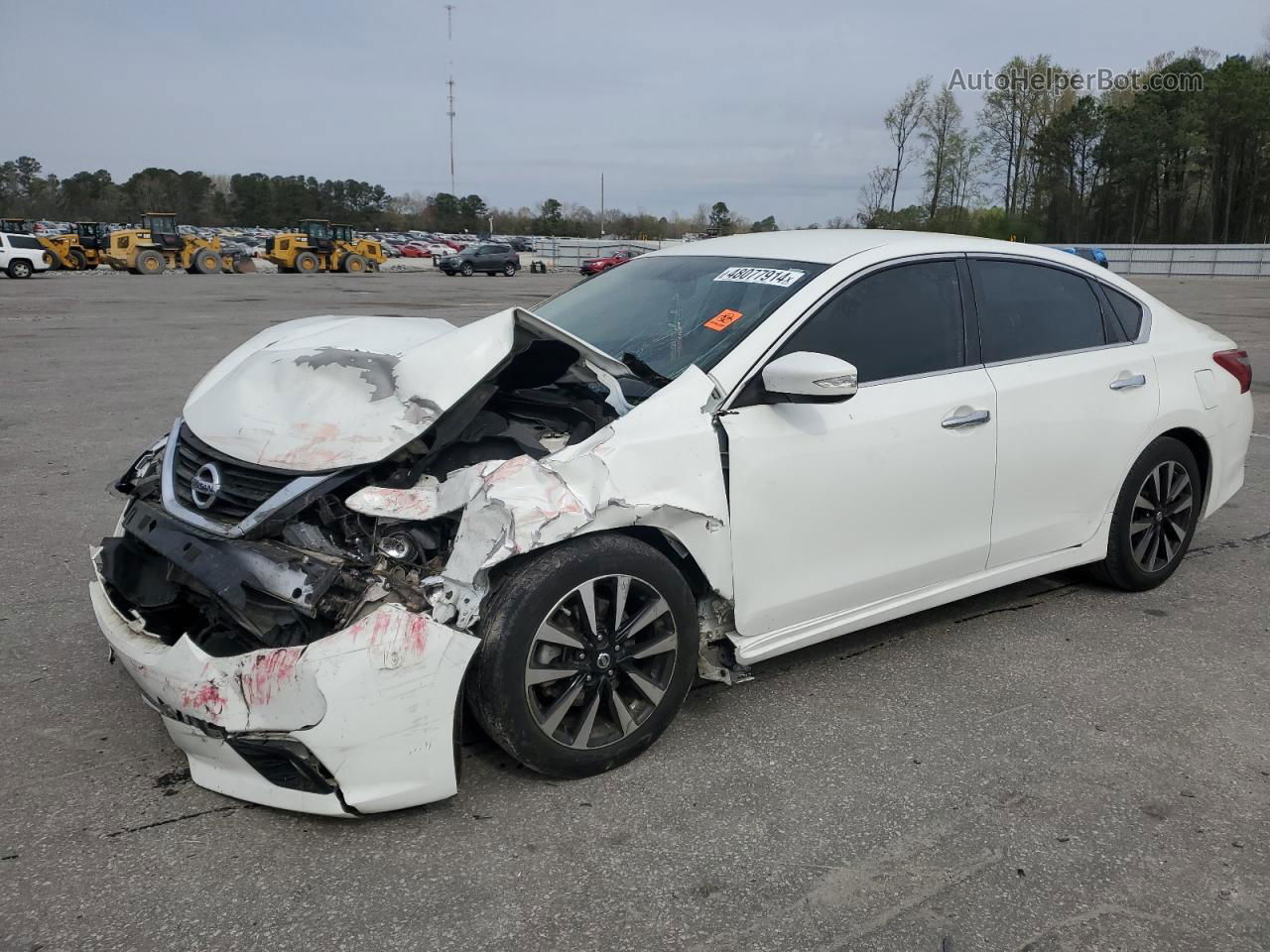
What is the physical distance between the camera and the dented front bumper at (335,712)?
2471 millimetres

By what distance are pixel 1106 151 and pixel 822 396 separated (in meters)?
67.5

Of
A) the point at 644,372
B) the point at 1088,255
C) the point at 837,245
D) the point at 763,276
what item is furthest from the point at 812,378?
the point at 1088,255

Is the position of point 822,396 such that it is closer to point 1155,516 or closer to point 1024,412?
point 1024,412

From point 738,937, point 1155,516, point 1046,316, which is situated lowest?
point 738,937

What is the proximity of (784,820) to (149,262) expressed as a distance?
1558 inches

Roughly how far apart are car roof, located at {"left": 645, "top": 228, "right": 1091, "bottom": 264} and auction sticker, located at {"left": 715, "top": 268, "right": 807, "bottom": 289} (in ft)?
0.38

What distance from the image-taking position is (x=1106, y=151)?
2392 inches

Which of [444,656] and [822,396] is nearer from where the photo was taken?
[444,656]

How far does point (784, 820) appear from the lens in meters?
2.76

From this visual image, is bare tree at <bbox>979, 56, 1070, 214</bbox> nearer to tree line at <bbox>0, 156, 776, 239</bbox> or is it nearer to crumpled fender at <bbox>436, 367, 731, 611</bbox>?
tree line at <bbox>0, 156, 776, 239</bbox>

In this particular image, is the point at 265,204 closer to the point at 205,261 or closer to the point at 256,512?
the point at 205,261

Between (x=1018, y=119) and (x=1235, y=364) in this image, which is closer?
(x=1235, y=364)

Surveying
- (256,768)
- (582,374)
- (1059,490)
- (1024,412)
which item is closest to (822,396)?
(582,374)

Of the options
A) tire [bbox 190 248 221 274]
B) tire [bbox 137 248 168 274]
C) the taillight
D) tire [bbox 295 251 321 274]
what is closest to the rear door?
the taillight
